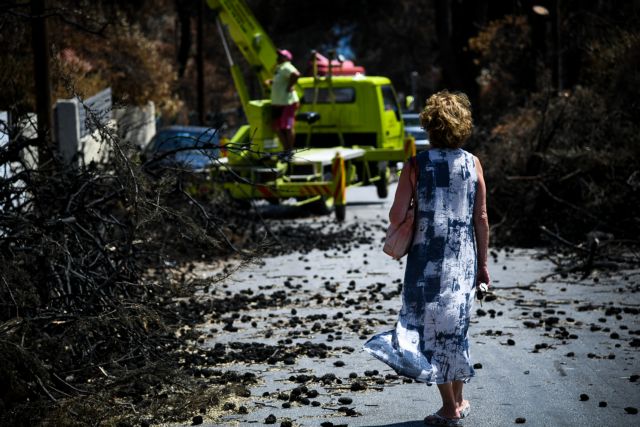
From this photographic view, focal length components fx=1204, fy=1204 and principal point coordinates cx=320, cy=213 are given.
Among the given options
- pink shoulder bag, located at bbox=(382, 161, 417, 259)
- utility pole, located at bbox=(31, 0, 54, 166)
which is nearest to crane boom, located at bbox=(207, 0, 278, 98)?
utility pole, located at bbox=(31, 0, 54, 166)

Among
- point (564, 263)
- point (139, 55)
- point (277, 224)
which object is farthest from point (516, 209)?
point (139, 55)

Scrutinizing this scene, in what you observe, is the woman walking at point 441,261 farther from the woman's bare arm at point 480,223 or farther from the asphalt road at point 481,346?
the asphalt road at point 481,346

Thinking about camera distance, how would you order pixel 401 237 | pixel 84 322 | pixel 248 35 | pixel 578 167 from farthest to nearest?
1. pixel 248 35
2. pixel 578 167
3. pixel 401 237
4. pixel 84 322

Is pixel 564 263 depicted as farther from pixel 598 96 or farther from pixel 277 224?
pixel 277 224

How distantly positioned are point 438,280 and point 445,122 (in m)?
0.92

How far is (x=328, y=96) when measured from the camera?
2388cm

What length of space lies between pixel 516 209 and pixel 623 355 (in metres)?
7.61

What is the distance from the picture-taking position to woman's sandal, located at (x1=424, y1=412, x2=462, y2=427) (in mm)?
6777

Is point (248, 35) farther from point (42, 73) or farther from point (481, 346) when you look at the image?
point (481, 346)

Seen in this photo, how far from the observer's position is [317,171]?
20.6 m

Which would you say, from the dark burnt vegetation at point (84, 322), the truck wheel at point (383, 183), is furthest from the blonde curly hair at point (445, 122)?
the truck wheel at point (383, 183)

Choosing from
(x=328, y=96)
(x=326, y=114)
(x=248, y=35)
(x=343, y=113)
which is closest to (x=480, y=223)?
(x=248, y=35)

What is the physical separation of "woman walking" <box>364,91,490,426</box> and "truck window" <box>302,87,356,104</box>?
1674cm

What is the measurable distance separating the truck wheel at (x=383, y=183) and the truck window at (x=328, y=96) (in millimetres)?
1568
